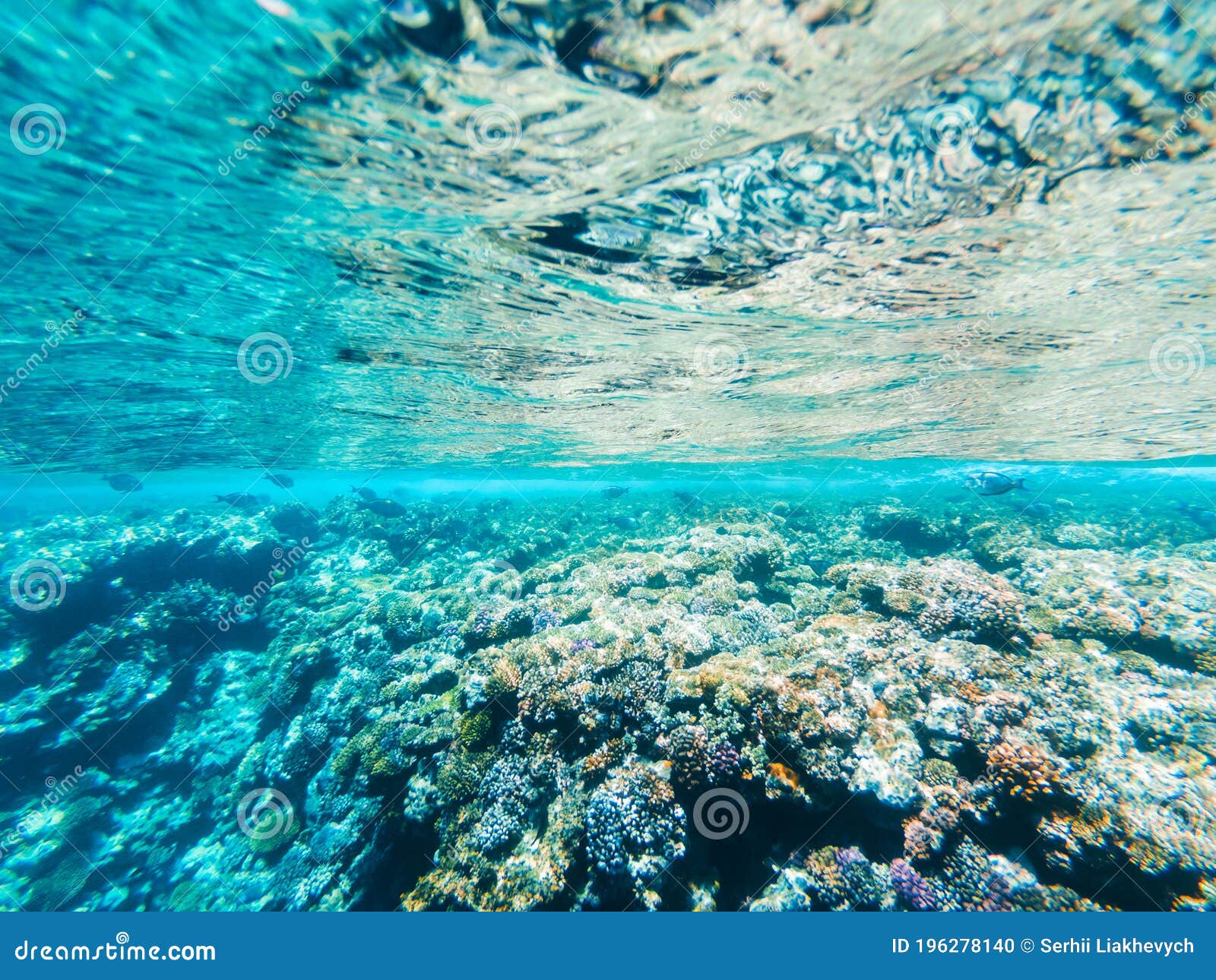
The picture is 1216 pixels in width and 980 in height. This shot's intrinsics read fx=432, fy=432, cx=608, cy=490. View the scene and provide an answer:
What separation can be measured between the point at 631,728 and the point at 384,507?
23850 millimetres

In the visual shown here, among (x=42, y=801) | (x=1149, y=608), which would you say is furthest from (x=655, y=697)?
(x=42, y=801)

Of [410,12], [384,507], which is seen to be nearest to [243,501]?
[384,507]

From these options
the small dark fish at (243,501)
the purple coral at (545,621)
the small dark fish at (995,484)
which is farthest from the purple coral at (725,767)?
the small dark fish at (243,501)

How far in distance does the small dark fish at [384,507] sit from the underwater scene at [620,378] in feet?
32.9

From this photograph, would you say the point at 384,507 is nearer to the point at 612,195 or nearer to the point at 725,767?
the point at 612,195

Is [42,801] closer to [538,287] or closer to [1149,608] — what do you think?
[538,287]

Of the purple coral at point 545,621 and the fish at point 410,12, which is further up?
the fish at point 410,12

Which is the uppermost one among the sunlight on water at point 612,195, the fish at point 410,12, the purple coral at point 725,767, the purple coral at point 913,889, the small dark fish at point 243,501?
the fish at point 410,12

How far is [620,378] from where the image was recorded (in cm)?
1399

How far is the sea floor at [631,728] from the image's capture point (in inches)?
198

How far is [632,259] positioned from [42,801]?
18512 mm

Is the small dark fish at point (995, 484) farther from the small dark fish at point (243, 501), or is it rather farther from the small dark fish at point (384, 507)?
the small dark fish at point (243, 501)

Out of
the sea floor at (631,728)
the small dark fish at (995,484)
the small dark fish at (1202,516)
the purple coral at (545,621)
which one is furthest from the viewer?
the small dark fish at (1202,516)

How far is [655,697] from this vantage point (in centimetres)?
666
